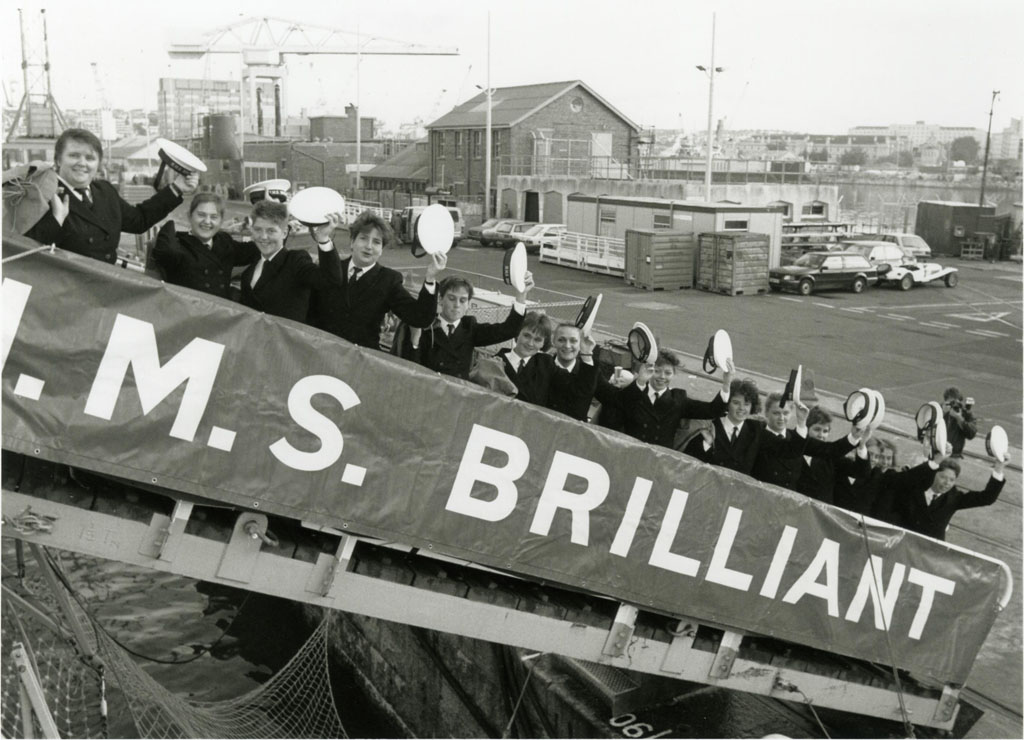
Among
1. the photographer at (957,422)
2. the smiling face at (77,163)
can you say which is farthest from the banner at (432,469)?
the photographer at (957,422)

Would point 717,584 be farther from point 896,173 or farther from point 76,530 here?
point 896,173

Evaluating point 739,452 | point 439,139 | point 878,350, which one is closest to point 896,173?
point 439,139

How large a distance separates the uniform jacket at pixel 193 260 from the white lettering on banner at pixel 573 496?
2270 mm

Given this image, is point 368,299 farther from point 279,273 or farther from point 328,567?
point 328,567

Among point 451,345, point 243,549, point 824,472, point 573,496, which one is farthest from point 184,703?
point 824,472

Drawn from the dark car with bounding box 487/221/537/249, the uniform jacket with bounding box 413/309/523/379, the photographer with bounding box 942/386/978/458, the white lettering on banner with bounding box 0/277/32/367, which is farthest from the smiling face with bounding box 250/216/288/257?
the dark car with bounding box 487/221/537/249

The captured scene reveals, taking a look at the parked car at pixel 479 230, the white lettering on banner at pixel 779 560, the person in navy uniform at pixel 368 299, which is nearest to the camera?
the person in navy uniform at pixel 368 299

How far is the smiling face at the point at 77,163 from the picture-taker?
497 cm

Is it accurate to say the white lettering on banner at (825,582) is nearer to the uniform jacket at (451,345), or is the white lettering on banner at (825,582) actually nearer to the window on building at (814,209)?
the uniform jacket at (451,345)

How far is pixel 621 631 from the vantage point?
626 cm

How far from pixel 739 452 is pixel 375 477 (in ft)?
9.87

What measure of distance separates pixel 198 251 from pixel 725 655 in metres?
4.38

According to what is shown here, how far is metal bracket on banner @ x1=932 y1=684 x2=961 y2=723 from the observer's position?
719 centimetres

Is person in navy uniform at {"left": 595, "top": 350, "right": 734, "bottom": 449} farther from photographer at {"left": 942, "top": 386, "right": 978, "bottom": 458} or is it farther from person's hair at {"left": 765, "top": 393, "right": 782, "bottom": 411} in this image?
photographer at {"left": 942, "top": 386, "right": 978, "bottom": 458}
